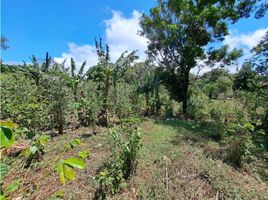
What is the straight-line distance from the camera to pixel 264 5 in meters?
6.88

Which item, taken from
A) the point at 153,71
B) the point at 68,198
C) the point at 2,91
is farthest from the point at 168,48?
the point at 68,198

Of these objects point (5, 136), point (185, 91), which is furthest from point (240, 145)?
point (185, 91)

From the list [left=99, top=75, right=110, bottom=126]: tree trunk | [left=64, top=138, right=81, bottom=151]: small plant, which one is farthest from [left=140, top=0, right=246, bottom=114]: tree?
[left=64, top=138, right=81, bottom=151]: small plant

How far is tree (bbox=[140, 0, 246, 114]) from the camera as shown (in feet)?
35.2

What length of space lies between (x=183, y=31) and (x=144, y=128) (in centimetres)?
646

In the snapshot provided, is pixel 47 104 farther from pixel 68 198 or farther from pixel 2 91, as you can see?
pixel 68 198

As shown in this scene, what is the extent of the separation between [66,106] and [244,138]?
15.9ft

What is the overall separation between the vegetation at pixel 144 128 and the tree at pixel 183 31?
2.2 inches

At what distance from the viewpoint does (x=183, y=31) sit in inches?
452

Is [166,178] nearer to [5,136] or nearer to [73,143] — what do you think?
[73,143]

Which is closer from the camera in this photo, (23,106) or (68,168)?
(68,168)

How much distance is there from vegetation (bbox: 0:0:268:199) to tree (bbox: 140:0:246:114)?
55mm

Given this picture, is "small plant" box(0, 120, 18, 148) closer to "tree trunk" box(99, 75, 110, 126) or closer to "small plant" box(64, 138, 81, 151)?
"small plant" box(64, 138, 81, 151)

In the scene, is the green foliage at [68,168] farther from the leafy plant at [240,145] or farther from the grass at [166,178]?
the leafy plant at [240,145]
